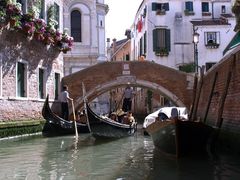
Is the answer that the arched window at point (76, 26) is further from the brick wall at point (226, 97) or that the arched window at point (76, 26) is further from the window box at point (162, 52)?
the brick wall at point (226, 97)

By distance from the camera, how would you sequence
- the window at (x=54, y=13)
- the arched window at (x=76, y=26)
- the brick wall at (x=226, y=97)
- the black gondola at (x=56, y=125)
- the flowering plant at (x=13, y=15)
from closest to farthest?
the brick wall at (x=226, y=97) → the flowering plant at (x=13, y=15) → the black gondola at (x=56, y=125) → the window at (x=54, y=13) → the arched window at (x=76, y=26)

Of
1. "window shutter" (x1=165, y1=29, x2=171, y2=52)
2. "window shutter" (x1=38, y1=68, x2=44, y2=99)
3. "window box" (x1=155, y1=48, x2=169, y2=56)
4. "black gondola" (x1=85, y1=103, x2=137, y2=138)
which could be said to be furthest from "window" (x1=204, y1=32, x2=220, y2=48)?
"black gondola" (x1=85, y1=103, x2=137, y2=138)

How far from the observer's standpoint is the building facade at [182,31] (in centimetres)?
1736

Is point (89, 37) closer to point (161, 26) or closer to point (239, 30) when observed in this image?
point (161, 26)

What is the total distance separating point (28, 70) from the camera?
398 inches

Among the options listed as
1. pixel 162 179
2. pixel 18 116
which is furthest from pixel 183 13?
pixel 162 179

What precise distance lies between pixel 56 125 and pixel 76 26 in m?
7.07

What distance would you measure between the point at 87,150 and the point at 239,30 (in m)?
2.99

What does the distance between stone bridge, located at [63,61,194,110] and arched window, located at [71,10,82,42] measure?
3.94 m

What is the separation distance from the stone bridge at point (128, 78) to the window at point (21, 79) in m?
2.69

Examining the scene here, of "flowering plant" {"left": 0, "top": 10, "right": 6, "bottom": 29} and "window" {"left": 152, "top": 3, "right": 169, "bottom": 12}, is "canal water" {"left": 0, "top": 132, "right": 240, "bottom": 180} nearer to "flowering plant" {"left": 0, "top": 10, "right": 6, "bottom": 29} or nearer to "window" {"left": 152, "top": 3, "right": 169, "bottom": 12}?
"flowering plant" {"left": 0, "top": 10, "right": 6, "bottom": 29}

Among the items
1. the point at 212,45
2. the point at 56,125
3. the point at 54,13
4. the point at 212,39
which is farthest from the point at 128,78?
the point at 212,39

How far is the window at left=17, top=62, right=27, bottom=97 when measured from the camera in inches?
382

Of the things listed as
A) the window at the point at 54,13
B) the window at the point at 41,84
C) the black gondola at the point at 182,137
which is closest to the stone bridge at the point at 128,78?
the window at the point at 41,84
